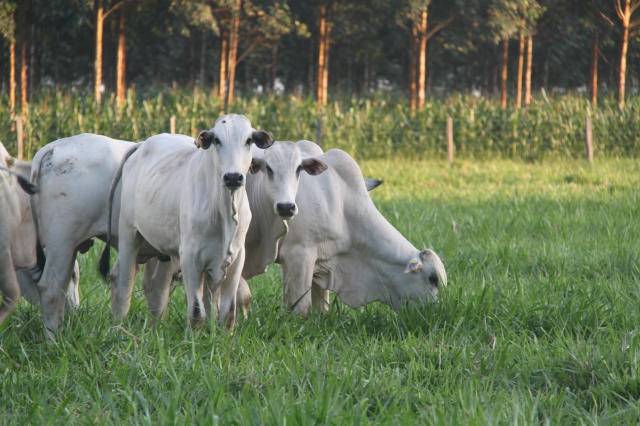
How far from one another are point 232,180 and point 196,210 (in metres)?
0.42

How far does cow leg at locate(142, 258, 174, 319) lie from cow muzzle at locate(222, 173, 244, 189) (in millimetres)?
1452

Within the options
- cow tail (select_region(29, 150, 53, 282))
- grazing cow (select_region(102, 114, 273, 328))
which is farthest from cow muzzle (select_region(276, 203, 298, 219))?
cow tail (select_region(29, 150, 53, 282))

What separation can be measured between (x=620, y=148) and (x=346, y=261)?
17.3 m

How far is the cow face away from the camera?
5.61 metres

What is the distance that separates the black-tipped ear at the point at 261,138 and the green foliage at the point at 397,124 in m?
16.6

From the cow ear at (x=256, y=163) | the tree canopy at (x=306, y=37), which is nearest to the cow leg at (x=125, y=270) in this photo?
the cow ear at (x=256, y=163)

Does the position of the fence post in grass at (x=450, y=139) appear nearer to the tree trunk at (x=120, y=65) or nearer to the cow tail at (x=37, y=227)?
the tree trunk at (x=120, y=65)

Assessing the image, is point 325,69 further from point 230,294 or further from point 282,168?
point 230,294

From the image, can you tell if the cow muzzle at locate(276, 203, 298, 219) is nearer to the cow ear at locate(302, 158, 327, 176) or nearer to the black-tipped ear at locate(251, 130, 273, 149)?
the black-tipped ear at locate(251, 130, 273, 149)

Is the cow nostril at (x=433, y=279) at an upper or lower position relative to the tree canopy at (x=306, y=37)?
lower

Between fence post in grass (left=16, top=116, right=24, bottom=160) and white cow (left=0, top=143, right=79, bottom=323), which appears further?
fence post in grass (left=16, top=116, right=24, bottom=160)

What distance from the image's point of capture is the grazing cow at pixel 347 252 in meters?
5.61

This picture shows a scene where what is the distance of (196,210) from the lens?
4676 millimetres

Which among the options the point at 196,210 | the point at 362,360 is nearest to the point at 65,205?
the point at 196,210
